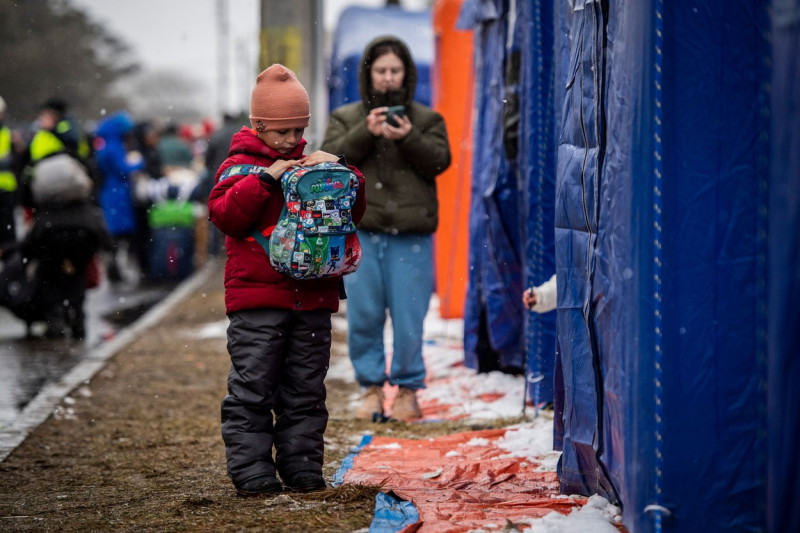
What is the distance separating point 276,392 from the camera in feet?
15.4

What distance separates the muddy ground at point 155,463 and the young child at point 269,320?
243 mm

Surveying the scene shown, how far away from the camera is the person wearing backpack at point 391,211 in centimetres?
624

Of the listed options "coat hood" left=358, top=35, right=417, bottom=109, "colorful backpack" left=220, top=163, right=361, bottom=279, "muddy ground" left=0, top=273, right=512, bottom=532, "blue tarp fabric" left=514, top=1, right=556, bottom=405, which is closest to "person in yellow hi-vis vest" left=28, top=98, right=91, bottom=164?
"muddy ground" left=0, top=273, right=512, bottom=532

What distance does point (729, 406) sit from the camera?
11.7 ft

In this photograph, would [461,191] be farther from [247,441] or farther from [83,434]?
[247,441]

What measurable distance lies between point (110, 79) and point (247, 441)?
61.4 metres

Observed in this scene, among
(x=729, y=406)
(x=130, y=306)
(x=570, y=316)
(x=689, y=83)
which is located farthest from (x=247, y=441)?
(x=130, y=306)

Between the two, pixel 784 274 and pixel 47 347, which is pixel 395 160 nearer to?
pixel 784 274

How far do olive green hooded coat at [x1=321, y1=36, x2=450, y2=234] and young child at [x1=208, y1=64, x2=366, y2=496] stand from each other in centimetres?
149

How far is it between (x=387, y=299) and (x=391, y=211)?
0.53 metres

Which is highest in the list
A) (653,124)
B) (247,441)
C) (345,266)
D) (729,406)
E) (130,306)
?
(653,124)

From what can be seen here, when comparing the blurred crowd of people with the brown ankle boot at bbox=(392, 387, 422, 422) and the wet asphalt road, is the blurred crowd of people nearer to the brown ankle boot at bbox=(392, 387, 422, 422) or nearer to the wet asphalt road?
the wet asphalt road

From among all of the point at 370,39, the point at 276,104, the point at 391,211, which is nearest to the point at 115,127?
the point at 370,39

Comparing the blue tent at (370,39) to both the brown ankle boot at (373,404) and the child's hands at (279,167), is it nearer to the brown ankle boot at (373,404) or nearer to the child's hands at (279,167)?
the brown ankle boot at (373,404)
